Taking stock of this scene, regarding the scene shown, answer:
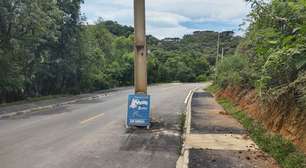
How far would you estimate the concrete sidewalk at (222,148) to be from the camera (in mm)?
9797

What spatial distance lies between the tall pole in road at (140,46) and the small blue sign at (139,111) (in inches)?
18.8

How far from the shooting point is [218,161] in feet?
33.0

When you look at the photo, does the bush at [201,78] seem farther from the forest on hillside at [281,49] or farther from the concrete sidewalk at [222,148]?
the forest on hillside at [281,49]

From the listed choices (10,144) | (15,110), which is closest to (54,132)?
(10,144)

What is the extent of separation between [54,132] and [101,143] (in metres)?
2.77

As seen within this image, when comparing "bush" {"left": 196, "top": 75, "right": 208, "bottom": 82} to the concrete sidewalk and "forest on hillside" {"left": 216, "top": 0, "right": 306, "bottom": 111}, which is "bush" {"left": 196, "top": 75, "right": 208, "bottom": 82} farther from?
"forest on hillside" {"left": 216, "top": 0, "right": 306, "bottom": 111}

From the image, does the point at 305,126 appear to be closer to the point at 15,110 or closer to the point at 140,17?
the point at 140,17

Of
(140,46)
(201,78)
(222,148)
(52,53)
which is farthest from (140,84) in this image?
(201,78)

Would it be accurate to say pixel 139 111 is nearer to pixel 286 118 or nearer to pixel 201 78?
pixel 286 118

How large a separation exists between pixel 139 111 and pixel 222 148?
211 inches

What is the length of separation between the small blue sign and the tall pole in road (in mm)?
478

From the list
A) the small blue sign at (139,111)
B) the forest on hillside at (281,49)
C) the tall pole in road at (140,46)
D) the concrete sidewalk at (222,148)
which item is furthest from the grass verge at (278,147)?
the tall pole in road at (140,46)

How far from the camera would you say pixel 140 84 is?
17.0 metres

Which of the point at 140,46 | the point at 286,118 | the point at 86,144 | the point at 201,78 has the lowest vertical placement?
the point at 201,78
